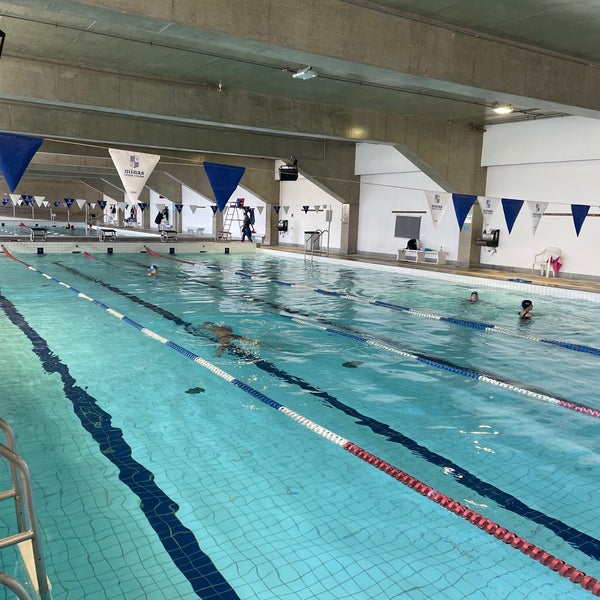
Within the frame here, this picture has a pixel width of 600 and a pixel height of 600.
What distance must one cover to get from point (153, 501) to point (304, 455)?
1.10 metres

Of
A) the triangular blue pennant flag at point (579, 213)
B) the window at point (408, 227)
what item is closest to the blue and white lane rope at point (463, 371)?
the triangular blue pennant flag at point (579, 213)

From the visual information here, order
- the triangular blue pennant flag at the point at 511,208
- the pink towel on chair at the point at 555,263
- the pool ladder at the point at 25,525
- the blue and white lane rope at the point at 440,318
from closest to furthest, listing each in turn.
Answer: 1. the pool ladder at the point at 25,525
2. the blue and white lane rope at the point at 440,318
3. the triangular blue pennant flag at the point at 511,208
4. the pink towel on chair at the point at 555,263

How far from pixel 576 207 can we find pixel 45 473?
1088 cm

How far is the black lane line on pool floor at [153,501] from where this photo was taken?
2453mm

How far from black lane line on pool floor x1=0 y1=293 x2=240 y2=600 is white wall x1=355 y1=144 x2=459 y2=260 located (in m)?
12.9

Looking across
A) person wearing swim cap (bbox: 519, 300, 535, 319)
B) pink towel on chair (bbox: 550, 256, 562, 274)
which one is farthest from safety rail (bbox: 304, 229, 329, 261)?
person wearing swim cap (bbox: 519, 300, 535, 319)

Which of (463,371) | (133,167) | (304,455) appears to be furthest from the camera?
(133,167)

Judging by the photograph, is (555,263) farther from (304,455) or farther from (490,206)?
(304,455)

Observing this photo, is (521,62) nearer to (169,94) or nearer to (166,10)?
(166,10)

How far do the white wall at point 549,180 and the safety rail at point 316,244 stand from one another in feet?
19.6

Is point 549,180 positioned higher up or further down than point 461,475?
higher up

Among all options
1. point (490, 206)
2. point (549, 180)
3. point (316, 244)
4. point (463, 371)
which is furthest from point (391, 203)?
point (463, 371)

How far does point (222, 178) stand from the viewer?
34.2 ft

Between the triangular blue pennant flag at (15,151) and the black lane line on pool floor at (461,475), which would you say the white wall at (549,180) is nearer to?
the black lane line on pool floor at (461,475)
